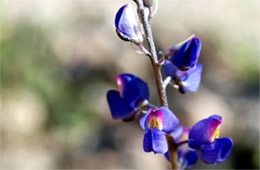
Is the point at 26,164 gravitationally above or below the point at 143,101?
below

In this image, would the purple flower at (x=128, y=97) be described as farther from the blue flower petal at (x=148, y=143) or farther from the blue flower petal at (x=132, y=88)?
the blue flower petal at (x=148, y=143)

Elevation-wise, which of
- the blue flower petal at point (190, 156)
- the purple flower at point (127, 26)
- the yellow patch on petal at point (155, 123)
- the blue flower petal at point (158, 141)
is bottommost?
the blue flower petal at point (190, 156)

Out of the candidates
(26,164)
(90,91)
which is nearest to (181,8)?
(90,91)

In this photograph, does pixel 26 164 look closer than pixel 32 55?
Yes

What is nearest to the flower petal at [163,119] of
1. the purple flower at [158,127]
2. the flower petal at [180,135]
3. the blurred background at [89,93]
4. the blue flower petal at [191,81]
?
the purple flower at [158,127]

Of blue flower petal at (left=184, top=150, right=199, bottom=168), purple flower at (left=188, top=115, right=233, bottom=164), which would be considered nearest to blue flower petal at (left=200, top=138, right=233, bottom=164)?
purple flower at (left=188, top=115, right=233, bottom=164)

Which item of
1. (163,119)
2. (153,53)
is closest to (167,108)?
(163,119)

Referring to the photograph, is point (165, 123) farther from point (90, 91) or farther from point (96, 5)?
point (96, 5)
